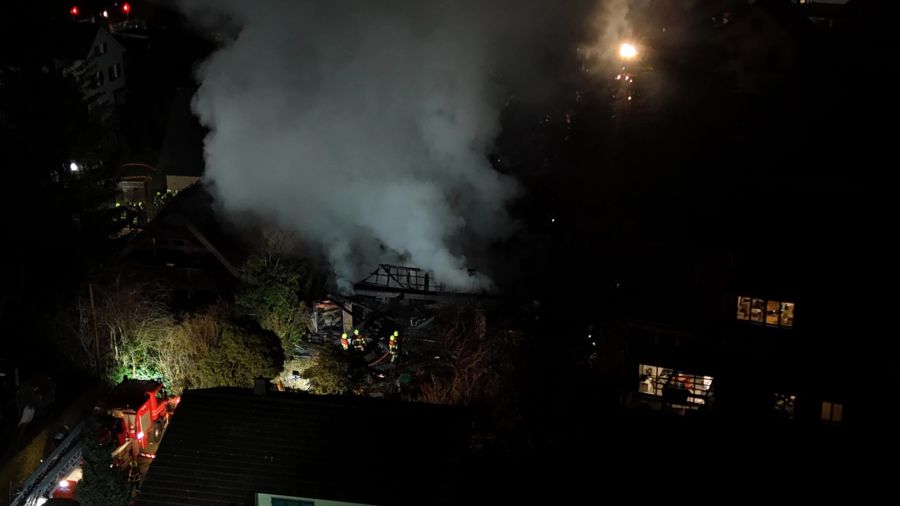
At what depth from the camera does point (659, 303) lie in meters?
17.1

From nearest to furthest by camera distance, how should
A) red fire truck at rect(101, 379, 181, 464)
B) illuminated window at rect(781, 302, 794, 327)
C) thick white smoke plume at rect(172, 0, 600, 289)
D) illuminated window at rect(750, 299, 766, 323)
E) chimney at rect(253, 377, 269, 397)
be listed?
chimney at rect(253, 377, 269, 397) < red fire truck at rect(101, 379, 181, 464) < illuminated window at rect(781, 302, 794, 327) < illuminated window at rect(750, 299, 766, 323) < thick white smoke plume at rect(172, 0, 600, 289)

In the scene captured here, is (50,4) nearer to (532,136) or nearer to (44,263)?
(44,263)

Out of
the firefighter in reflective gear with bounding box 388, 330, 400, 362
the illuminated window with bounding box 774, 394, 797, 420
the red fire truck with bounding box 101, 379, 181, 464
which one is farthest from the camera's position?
the firefighter in reflective gear with bounding box 388, 330, 400, 362

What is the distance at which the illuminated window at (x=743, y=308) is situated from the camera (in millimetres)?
16342

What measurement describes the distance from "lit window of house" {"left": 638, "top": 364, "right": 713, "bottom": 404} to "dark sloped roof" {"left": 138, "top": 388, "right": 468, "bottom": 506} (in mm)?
6661

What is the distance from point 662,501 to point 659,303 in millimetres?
4616

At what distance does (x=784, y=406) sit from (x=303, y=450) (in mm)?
10832

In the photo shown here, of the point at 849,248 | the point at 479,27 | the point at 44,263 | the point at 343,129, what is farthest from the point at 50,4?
the point at 849,248

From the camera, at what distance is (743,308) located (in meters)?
16.4

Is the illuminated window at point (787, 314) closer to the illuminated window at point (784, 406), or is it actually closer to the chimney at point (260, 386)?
the illuminated window at point (784, 406)

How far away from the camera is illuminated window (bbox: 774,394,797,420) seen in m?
16.4

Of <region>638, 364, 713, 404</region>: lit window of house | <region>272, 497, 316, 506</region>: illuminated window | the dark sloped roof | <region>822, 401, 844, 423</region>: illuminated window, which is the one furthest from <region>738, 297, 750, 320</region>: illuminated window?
<region>272, 497, 316, 506</region>: illuminated window

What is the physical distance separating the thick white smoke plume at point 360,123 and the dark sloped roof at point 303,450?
796 cm

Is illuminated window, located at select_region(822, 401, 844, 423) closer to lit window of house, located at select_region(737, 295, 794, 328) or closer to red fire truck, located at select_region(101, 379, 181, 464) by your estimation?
lit window of house, located at select_region(737, 295, 794, 328)
